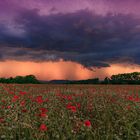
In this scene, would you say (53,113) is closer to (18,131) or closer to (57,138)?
(18,131)

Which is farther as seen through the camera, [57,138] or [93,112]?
Result: [93,112]

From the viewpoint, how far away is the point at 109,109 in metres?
10.0

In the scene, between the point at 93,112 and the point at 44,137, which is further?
the point at 93,112

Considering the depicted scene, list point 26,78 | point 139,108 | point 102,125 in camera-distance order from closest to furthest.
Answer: point 102,125
point 139,108
point 26,78

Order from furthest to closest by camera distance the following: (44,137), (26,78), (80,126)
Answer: (26,78) < (80,126) < (44,137)

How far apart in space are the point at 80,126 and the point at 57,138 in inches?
28.0

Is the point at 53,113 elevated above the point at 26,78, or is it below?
below

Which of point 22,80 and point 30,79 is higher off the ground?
point 30,79

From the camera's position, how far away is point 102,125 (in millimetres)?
8547

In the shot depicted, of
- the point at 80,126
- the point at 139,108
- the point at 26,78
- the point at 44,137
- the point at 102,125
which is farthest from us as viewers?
the point at 26,78

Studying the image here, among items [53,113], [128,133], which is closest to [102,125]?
[128,133]

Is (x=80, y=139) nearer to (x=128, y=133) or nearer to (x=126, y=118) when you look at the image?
(x=128, y=133)

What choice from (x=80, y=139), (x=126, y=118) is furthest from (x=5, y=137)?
(x=126, y=118)

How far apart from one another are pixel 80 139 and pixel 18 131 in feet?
5.08
